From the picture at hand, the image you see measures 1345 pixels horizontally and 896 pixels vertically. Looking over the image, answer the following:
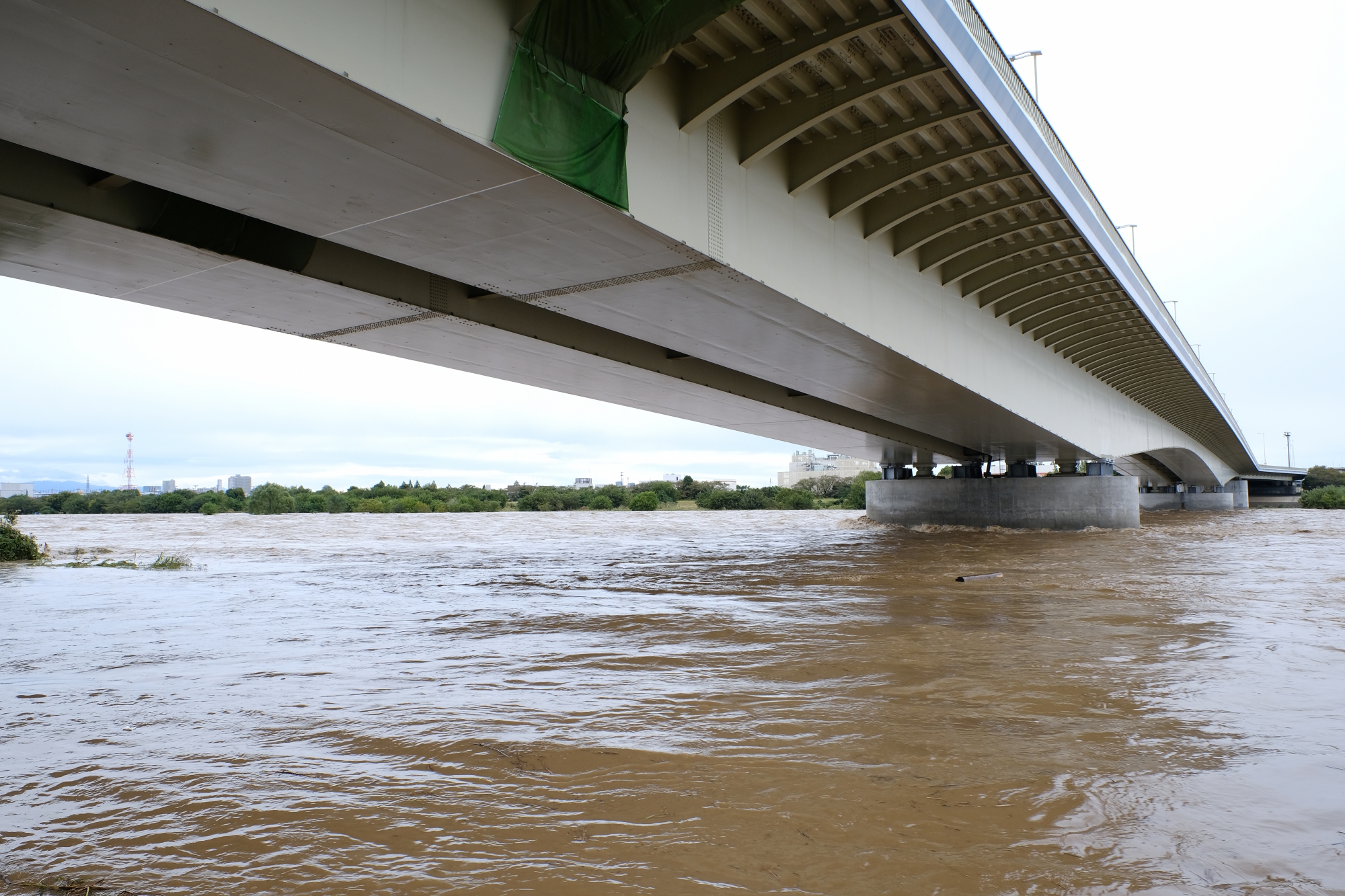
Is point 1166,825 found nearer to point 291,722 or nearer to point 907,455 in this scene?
point 291,722

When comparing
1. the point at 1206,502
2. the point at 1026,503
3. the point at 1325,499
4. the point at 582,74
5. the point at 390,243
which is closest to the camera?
the point at 582,74

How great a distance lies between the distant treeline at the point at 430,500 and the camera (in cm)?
4831

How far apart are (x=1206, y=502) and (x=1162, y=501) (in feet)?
11.0

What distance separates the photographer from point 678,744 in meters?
4.41

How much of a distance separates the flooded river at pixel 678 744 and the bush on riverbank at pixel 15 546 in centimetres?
681

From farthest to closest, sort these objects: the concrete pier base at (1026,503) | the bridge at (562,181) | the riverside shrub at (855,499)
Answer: the riverside shrub at (855,499)
the concrete pier base at (1026,503)
the bridge at (562,181)

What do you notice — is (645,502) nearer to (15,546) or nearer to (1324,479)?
(15,546)

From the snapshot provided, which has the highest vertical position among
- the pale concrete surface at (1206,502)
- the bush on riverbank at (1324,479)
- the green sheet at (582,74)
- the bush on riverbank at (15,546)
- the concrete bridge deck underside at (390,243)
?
the green sheet at (582,74)

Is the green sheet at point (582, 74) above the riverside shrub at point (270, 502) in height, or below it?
above

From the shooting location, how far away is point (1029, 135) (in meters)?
10.5

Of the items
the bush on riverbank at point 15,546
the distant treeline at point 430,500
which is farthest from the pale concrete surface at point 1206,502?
the bush on riverbank at point 15,546

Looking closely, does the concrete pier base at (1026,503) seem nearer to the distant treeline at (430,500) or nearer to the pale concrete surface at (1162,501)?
the distant treeline at (430,500)

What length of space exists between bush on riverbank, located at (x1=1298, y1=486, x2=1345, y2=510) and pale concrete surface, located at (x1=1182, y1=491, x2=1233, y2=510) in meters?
5.98

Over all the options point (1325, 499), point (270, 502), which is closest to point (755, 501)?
point (270, 502)
